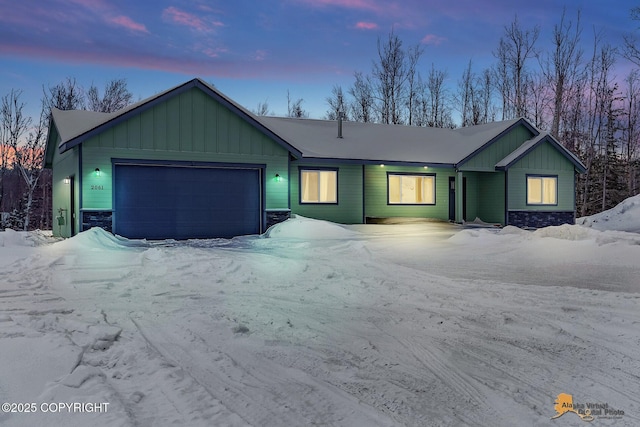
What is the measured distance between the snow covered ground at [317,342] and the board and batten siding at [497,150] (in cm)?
1269

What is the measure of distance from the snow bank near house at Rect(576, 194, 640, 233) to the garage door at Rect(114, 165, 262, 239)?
1570 centimetres

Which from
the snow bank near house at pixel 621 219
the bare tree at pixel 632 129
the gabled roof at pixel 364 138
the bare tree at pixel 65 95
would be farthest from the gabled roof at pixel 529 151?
the bare tree at pixel 65 95

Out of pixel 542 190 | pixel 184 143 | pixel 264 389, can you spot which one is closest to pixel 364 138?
pixel 542 190

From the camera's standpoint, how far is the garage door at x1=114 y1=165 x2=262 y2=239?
49.8ft

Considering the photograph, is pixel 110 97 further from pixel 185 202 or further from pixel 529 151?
pixel 529 151

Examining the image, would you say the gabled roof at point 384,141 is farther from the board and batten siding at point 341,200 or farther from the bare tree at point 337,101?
the bare tree at point 337,101

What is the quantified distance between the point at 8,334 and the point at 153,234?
11.2m

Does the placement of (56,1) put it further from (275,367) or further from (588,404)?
(588,404)

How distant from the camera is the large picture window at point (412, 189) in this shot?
68.9 feet

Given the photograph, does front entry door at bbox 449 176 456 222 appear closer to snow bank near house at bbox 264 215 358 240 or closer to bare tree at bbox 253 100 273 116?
snow bank near house at bbox 264 215 358 240

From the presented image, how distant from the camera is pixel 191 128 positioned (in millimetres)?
15617

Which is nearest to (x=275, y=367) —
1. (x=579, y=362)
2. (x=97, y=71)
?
(x=579, y=362)

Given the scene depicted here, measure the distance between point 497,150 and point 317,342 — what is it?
20.2 m

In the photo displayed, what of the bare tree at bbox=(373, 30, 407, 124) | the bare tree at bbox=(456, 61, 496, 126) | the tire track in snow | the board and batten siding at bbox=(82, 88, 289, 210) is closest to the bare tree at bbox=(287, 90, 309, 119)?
the bare tree at bbox=(373, 30, 407, 124)
